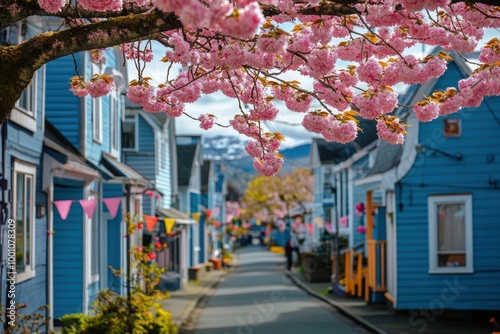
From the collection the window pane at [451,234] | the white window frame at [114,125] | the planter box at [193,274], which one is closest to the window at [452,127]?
the window pane at [451,234]

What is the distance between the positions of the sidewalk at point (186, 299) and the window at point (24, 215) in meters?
6.54

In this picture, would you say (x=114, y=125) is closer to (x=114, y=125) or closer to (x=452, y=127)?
(x=114, y=125)

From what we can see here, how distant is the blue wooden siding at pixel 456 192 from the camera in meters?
20.2

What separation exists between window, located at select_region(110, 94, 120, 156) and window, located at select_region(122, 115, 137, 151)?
26.5ft

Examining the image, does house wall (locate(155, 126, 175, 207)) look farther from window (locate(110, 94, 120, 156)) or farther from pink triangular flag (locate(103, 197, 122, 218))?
pink triangular flag (locate(103, 197, 122, 218))

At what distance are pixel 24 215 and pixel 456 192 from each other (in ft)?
36.6

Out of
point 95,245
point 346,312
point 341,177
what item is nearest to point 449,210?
point 346,312

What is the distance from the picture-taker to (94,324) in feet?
48.7

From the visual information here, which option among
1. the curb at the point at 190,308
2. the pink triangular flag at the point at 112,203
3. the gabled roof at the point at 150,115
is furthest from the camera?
the gabled roof at the point at 150,115

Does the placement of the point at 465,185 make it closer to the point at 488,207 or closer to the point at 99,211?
the point at 488,207

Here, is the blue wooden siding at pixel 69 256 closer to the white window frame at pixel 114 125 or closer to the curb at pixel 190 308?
the curb at pixel 190 308

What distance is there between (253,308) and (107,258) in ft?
15.1

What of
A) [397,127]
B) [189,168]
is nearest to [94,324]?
[397,127]

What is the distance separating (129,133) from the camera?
105 ft
